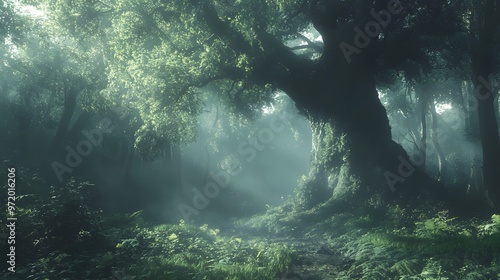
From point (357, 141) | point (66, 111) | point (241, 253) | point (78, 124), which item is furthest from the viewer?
point (78, 124)

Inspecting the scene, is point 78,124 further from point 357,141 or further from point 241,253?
point 241,253

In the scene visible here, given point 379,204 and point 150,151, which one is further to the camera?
point 150,151

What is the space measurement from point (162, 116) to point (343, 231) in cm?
1160

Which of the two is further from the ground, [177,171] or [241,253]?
[177,171]

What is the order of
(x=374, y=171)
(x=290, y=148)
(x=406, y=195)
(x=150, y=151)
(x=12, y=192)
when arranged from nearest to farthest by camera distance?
(x=12, y=192)
(x=406, y=195)
(x=374, y=171)
(x=150, y=151)
(x=290, y=148)

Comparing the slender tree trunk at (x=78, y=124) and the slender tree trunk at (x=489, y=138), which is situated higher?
the slender tree trunk at (x=78, y=124)

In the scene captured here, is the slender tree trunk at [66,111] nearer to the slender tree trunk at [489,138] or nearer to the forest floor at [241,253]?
the forest floor at [241,253]

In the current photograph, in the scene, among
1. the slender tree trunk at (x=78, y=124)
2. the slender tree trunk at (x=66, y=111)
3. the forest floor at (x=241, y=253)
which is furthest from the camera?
the slender tree trunk at (x=78, y=124)

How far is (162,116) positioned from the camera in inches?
746

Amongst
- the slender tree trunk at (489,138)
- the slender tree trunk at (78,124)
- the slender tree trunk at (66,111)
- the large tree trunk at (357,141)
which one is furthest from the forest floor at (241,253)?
the slender tree trunk at (78,124)

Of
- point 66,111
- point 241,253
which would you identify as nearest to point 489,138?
point 241,253

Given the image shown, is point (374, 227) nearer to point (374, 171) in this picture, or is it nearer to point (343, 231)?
point (343, 231)

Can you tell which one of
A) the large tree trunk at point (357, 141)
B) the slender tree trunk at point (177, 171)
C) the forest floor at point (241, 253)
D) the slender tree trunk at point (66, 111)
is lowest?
the forest floor at point (241, 253)

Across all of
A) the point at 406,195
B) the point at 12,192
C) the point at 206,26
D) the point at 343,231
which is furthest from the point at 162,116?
the point at 406,195
